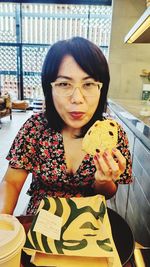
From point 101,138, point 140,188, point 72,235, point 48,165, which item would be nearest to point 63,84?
point 101,138

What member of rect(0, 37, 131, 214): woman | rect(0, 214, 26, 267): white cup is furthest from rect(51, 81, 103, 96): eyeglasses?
rect(0, 214, 26, 267): white cup

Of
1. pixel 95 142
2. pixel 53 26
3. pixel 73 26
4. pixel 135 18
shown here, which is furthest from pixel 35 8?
pixel 95 142

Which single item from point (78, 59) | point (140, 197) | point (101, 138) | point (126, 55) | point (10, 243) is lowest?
point (140, 197)

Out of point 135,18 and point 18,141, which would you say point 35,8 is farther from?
point 18,141

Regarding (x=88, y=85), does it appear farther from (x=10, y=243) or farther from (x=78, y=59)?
(x=10, y=243)

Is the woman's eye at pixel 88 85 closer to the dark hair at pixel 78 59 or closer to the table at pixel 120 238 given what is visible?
the dark hair at pixel 78 59

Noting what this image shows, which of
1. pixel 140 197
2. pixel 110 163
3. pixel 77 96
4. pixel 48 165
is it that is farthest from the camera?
pixel 140 197

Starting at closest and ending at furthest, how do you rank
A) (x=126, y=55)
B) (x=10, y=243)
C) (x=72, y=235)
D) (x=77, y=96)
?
(x=10, y=243), (x=72, y=235), (x=77, y=96), (x=126, y=55)
